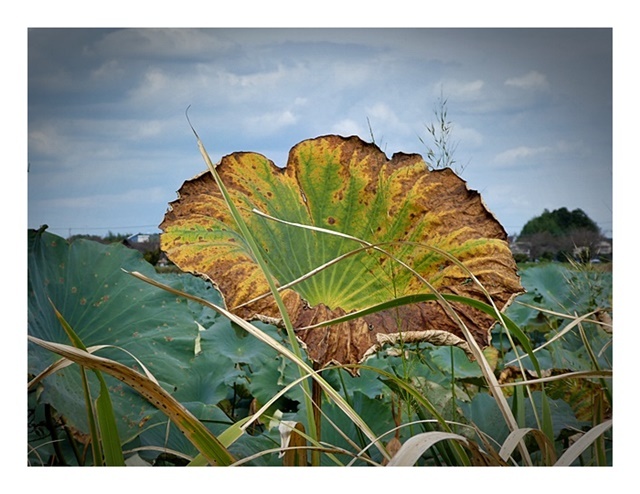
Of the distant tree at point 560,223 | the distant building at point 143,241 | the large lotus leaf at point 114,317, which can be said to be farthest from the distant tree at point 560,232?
the distant building at point 143,241

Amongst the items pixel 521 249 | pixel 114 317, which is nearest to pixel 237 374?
pixel 114 317

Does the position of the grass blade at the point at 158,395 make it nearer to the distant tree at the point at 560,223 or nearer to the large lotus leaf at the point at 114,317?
the large lotus leaf at the point at 114,317

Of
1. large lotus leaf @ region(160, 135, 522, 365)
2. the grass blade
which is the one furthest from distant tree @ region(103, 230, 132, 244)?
the grass blade

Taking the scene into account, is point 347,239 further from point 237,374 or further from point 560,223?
point 560,223

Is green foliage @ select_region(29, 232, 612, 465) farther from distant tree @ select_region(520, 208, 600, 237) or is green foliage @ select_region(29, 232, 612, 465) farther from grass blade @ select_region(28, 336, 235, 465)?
grass blade @ select_region(28, 336, 235, 465)
